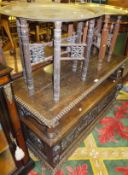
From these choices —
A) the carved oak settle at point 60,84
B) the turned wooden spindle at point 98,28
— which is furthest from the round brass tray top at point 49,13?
the turned wooden spindle at point 98,28

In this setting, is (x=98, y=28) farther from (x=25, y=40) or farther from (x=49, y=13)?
(x=25, y=40)

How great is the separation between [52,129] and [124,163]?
0.85m

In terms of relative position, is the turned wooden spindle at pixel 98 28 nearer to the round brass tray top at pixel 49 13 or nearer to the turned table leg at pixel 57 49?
the round brass tray top at pixel 49 13

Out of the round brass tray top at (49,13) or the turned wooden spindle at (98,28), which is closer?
the round brass tray top at (49,13)

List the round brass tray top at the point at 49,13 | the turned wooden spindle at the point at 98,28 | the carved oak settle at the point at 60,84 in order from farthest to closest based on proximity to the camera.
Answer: the turned wooden spindle at the point at 98,28
the carved oak settle at the point at 60,84
the round brass tray top at the point at 49,13

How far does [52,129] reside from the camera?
1.08 m

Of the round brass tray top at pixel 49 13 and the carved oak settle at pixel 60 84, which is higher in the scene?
the round brass tray top at pixel 49 13

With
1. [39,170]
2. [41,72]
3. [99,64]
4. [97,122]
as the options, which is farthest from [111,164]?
[41,72]

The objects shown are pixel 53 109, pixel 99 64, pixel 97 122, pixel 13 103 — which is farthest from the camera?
pixel 97 122

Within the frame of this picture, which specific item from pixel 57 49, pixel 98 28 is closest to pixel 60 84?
pixel 57 49

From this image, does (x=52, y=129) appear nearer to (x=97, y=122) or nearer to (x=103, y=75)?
(x=103, y=75)

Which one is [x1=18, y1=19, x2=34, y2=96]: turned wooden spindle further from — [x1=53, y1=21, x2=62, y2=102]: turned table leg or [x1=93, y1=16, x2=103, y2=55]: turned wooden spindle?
[x1=93, y1=16, x2=103, y2=55]: turned wooden spindle

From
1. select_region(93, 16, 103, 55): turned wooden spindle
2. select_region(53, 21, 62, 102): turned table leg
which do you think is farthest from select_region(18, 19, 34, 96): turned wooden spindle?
select_region(93, 16, 103, 55): turned wooden spindle

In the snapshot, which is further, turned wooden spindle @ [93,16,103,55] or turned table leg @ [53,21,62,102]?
turned wooden spindle @ [93,16,103,55]
